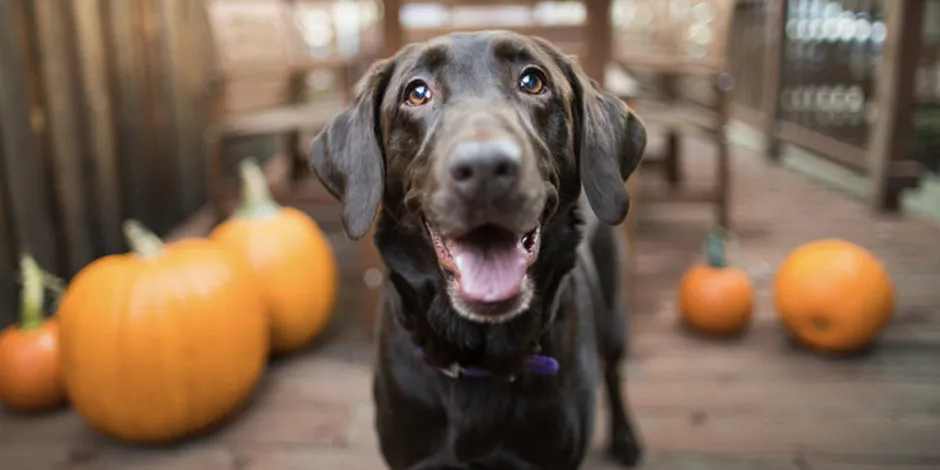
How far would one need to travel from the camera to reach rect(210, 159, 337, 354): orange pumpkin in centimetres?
255

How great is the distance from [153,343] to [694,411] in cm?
154

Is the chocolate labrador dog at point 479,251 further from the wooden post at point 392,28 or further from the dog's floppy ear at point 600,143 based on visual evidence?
the wooden post at point 392,28

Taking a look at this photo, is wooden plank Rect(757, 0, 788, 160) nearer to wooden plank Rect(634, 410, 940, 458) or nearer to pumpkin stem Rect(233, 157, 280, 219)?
wooden plank Rect(634, 410, 940, 458)

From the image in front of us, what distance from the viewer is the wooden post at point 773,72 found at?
231 inches

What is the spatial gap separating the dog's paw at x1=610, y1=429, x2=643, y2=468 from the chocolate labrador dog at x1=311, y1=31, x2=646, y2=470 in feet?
1.77

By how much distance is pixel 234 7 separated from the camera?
4598 millimetres

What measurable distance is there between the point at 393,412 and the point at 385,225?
1.17 feet

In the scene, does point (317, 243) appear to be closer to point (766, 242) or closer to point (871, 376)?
point (871, 376)

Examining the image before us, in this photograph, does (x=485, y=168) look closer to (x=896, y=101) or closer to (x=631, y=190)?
(x=631, y=190)

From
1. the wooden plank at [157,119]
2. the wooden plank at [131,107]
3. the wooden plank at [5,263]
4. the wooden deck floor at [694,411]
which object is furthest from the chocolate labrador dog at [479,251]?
the wooden plank at [157,119]

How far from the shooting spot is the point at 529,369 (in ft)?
4.59

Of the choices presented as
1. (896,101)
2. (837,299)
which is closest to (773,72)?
(896,101)

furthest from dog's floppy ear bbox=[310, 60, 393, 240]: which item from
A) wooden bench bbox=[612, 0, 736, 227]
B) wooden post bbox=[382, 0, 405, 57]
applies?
wooden bench bbox=[612, 0, 736, 227]

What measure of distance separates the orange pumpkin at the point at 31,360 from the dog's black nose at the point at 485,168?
1.58 meters
